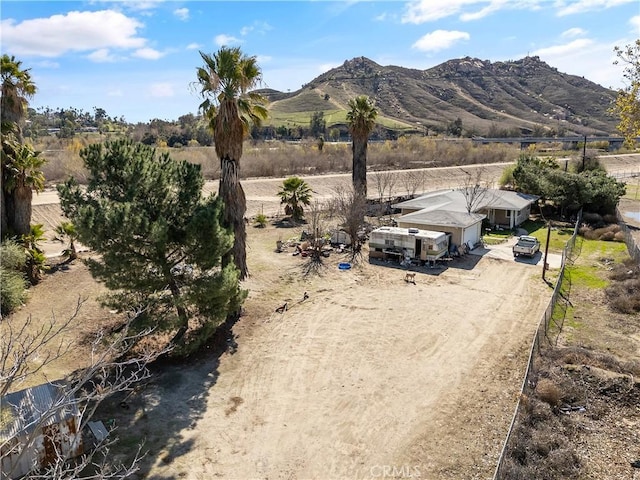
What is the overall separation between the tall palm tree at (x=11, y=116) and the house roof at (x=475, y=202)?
24.9 m

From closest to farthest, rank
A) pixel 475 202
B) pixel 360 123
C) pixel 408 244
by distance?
1. pixel 408 244
2. pixel 475 202
3. pixel 360 123

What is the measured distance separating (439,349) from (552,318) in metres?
6.07

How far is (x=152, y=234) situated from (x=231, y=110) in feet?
19.0

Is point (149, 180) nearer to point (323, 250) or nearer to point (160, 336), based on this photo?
point (160, 336)

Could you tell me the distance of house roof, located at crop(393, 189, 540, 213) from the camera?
35.7 m

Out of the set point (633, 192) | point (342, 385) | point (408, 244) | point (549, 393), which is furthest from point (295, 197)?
point (633, 192)

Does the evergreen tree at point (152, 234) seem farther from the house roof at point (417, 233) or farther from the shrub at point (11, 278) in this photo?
the house roof at point (417, 233)

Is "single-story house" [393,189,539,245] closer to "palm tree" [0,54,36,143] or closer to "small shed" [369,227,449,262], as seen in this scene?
"small shed" [369,227,449,262]

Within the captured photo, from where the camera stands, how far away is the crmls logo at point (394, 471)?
419 inches

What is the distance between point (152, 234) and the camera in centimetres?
1401

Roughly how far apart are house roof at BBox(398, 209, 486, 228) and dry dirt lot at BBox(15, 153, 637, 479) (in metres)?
6.42

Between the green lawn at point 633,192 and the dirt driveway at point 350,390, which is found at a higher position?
the green lawn at point 633,192

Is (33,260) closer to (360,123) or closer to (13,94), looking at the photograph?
(13,94)

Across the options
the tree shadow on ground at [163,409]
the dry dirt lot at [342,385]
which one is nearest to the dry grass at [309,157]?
the dry dirt lot at [342,385]
